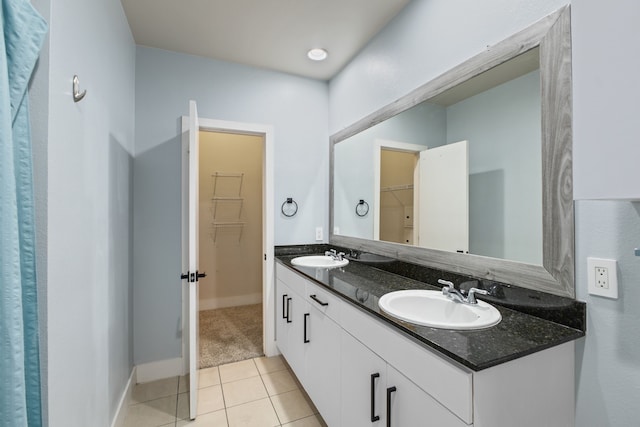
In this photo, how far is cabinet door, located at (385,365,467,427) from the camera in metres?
0.85

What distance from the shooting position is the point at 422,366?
3.01ft

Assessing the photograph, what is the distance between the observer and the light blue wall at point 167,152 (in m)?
2.24

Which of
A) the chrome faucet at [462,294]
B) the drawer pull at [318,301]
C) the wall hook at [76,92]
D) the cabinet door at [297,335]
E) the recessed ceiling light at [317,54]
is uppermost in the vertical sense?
the recessed ceiling light at [317,54]

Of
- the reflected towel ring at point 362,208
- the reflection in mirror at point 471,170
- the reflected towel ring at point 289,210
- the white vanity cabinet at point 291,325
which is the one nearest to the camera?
the reflection in mirror at point 471,170

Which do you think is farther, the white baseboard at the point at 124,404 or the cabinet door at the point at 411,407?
the white baseboard at the point at 124,404

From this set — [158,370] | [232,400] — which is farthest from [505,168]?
[158,370]

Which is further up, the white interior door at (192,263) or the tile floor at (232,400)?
the white interior door at (192,263)

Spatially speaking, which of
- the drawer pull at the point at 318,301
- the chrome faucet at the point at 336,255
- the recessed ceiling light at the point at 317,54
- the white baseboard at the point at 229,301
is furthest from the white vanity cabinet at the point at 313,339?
the recessed ceiling light at the point at 317,54

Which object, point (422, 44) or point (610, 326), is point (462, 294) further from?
point (422, 44)

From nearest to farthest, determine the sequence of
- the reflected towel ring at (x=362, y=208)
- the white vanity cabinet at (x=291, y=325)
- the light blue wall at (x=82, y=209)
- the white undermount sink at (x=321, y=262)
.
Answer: the light blue wall at (x=82, y=209) → the white vanity cabinet at (x=291, y=325) → the white undermount sink at (x=321, y=262) → the reflected towel ring at (x=362, y=208)

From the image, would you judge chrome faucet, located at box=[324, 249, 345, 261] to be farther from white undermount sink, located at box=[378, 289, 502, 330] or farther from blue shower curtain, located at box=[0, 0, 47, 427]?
blue shower curtain, located at box=[0, 0, 47, 427]

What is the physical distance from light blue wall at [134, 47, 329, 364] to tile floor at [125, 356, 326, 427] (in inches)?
12.5

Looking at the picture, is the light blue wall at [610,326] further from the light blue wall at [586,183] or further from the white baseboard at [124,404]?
the white baseboard at [124,404]

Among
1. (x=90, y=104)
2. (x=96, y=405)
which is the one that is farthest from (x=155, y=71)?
(x=96, y=405)
